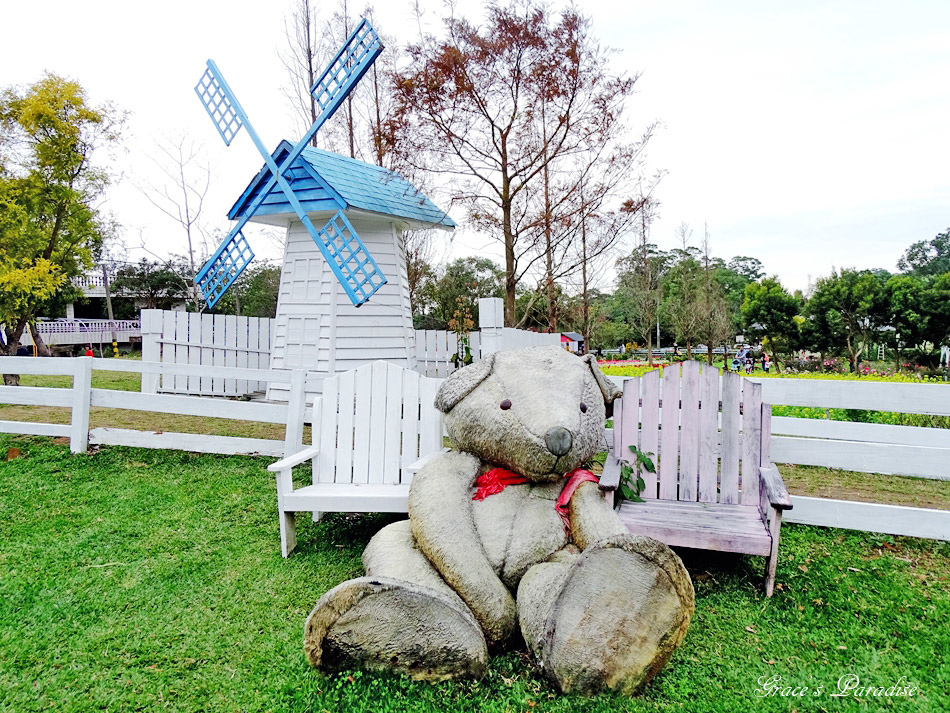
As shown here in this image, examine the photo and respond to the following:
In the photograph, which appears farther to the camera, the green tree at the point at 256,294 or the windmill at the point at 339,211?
the green tree at the point at 256,294

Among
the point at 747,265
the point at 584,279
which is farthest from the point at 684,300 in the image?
the point at 747,265

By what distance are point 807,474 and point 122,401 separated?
6521 millimetres

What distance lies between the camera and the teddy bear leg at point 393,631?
204 cm

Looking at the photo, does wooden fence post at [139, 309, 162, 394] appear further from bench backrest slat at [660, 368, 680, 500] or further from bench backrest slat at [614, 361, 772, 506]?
bench backrest slat at [660, 368, 680, 500]

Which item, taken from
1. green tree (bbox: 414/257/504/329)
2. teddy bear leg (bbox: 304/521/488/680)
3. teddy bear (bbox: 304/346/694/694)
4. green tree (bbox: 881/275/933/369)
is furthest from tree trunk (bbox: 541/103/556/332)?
green tree (bbox: 881/275/933/369)

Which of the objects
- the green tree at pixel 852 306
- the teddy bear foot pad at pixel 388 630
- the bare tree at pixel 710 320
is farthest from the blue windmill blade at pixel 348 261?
the green tree at pixel 852 306

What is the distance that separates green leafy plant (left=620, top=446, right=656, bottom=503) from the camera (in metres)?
3.24

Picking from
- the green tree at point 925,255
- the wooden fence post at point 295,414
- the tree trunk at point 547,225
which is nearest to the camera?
the wooden fence post at point 295,414

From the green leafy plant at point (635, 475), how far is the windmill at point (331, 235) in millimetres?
4546

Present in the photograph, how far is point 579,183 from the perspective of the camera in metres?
7.68

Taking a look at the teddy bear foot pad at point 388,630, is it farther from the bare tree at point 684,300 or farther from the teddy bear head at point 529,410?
the bare tree at point 684,300

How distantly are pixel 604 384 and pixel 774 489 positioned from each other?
100 cm

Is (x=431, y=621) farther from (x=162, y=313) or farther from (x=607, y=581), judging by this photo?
(x=162, y=313)

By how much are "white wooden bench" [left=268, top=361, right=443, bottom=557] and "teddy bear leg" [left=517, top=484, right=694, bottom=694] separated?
176 centimetres
